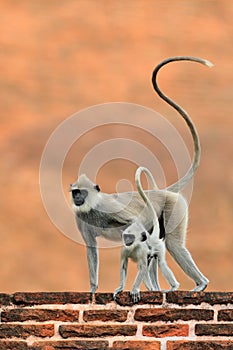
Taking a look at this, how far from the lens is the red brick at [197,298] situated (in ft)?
17.4

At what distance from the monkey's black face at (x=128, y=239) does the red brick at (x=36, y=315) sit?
1.62m

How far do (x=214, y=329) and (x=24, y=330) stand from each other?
1.12 m

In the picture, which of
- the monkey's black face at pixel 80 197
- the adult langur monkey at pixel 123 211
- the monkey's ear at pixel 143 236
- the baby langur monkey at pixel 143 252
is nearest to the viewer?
the baby langur monkey at pixel 143 252

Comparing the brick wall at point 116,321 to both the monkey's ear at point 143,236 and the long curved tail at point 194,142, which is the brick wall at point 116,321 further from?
the long curved tail at point 194,142

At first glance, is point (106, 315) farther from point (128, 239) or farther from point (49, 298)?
point (128, 239)

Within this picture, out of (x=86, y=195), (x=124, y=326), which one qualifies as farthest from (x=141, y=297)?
(x=86, y=195)

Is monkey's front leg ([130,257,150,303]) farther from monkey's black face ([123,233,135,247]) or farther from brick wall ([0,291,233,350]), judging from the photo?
brick wall ([0,291,233,350])

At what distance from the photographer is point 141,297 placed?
5324 millimetres

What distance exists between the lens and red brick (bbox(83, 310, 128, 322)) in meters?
5.27

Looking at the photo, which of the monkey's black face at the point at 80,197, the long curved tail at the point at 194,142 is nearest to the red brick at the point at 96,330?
the monkey's black face at the point at 80,197

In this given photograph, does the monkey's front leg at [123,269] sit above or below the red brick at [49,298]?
above

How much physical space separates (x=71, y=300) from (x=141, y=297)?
0.42 m

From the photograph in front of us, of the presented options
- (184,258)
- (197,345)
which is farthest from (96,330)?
(184,258)

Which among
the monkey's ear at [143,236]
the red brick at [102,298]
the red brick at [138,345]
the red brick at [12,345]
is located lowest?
the red brick at [12,345]
